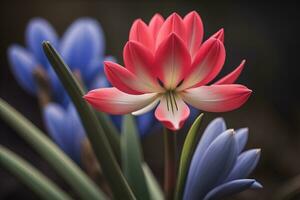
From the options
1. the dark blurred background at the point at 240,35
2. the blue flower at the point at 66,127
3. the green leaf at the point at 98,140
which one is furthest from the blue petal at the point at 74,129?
the dark blurred background at the point at 240,35

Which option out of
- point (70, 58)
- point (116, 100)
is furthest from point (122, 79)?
point (70, 58)

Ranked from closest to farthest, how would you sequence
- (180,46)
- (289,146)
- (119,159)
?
(180,46)
(119,159)
(289,146)

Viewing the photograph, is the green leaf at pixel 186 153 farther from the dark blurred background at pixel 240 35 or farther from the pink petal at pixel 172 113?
the dark blurred background at pixel 240 35

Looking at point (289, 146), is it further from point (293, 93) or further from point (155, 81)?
point (155, 81)

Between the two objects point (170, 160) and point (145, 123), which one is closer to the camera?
point (170, 160)

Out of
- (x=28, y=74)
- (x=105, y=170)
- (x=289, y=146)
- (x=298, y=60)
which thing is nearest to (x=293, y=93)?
(x=298, y=60)

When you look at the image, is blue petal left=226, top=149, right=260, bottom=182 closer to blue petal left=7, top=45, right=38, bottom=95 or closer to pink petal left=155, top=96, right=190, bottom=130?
pink petal left=155, top=96, right=190, bottom=130

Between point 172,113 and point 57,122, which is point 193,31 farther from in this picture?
point 57,122
